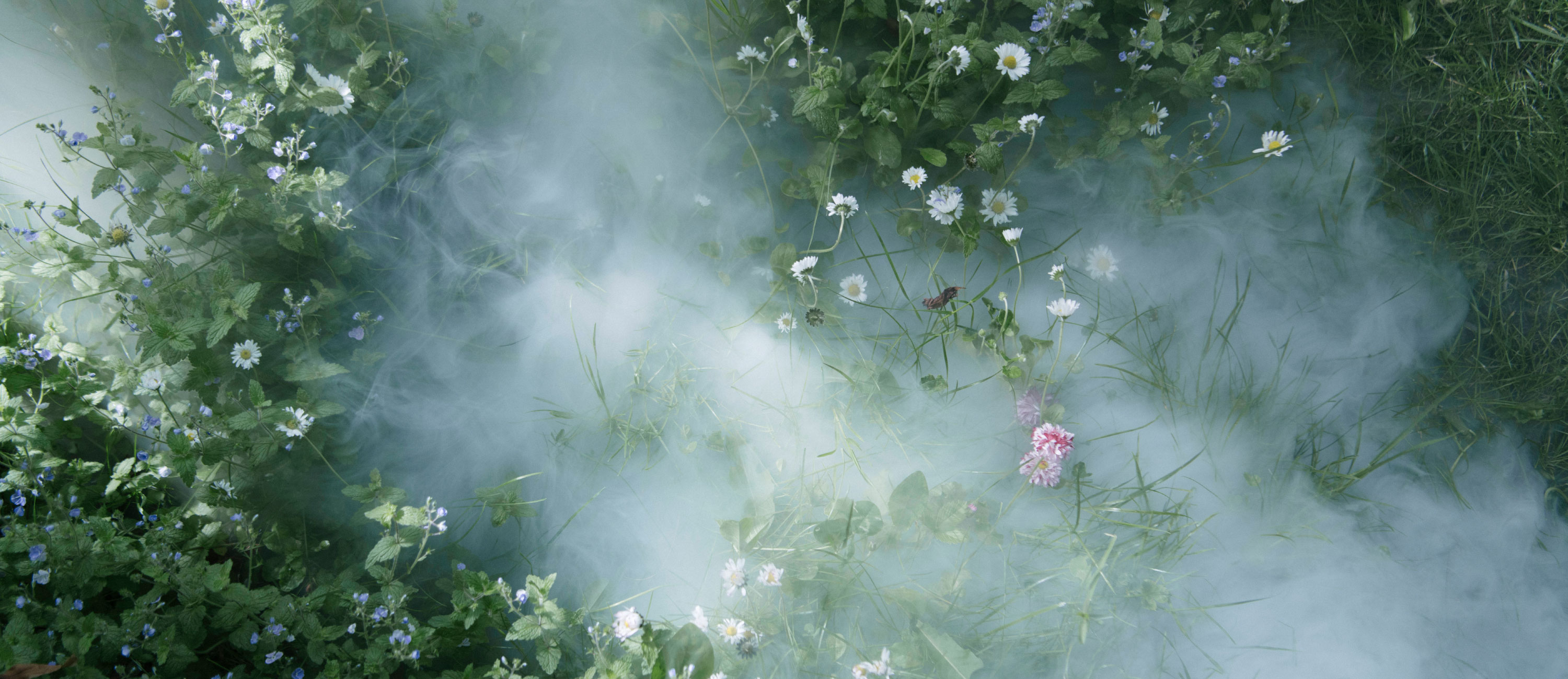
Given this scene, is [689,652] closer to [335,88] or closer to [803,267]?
[803,267]

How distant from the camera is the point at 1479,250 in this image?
1999 mm

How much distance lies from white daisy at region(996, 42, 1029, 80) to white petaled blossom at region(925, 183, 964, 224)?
0.28m

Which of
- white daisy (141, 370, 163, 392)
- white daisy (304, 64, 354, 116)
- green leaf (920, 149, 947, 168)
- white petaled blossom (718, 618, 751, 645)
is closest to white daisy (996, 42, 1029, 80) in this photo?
green leaf (920, 149, 947, 168)

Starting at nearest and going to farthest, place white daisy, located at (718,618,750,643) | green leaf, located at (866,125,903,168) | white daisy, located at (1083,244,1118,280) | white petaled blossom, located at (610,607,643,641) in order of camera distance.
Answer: white petaled blossom, located at (610,607,643,641), white daisy, located at (718,618,750,643), green leaf, located at (866,125,903,168), white daisy, located at (1083,244,1118,280)

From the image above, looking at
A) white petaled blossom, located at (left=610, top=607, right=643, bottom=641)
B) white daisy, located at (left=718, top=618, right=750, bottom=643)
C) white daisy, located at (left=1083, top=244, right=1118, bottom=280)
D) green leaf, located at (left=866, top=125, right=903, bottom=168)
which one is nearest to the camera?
white petaled blossom, located at (left=610, top=607, right=643, bottom=641)

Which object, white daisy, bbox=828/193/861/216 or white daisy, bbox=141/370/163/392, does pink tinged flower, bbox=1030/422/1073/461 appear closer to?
white daisy, bbox=828/193/861/216

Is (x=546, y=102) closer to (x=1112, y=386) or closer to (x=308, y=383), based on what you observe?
(x=308, y=383)

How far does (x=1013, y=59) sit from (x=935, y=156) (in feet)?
0.90

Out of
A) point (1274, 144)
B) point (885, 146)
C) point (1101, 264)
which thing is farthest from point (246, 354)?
point (1274, 144)

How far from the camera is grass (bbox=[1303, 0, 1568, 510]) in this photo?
192cm

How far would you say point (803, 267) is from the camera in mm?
1939

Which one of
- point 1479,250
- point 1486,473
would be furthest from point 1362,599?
point 1479,250

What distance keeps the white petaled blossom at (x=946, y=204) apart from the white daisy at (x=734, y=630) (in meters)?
1.03

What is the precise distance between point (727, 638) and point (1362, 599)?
1.49m
